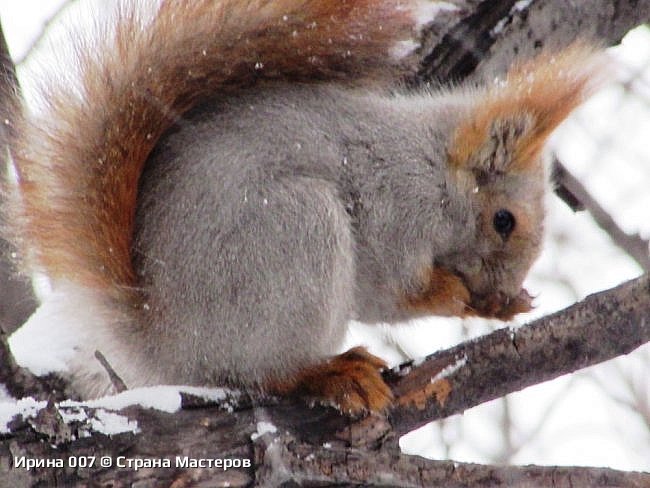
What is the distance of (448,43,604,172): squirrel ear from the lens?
2416 millimetres

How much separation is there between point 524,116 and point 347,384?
0.91 m

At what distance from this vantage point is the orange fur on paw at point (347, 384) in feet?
6.41

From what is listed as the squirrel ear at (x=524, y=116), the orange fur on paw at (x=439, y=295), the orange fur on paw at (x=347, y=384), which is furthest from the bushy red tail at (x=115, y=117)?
the orange fur on paw at (x=439, y=295)

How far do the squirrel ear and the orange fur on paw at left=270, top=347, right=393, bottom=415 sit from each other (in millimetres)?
666

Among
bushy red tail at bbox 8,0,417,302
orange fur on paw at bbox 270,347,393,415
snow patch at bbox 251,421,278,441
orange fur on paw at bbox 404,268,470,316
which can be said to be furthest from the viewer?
orange fur on paw at bbox 404,268,470,316

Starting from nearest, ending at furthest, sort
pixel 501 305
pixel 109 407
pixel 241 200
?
pixel 109 407 → pixel 241 200 → pixel 501 305

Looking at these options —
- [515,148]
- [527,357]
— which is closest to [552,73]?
[515,148]

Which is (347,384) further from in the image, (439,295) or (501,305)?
(501,305)

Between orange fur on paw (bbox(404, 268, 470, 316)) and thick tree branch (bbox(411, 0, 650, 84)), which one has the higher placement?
thick tree branch (bbox(411, 0, 650, 84))

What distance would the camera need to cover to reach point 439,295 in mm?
2377

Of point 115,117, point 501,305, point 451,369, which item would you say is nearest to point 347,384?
point 451,369

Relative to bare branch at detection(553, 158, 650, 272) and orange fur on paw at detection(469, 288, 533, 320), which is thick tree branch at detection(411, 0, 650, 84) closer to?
bare branch at detection(553, 158, 650, 272)

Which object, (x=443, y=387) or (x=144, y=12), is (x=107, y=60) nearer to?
(x=144, y=12)

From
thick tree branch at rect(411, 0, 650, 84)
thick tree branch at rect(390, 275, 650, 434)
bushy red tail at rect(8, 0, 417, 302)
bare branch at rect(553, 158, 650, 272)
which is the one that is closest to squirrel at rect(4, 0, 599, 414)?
bushy red tail at rect(8, 0, 417, 302)
